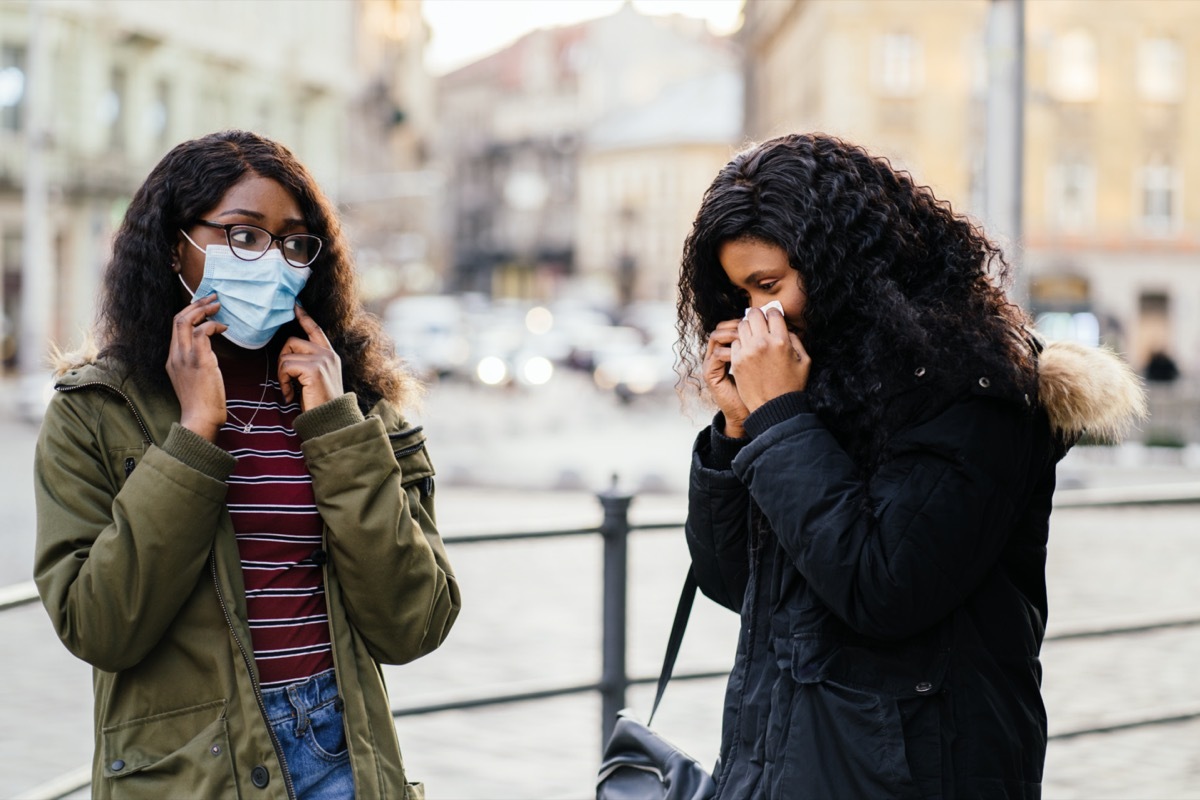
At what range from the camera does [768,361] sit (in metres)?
2.36

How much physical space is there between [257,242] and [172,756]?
0.89 m

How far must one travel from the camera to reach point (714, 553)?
2.60 m

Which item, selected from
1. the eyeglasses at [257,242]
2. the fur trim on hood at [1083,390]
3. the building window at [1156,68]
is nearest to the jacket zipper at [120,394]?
the eyeglasses at [257,242]

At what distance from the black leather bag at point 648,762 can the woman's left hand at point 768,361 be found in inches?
19.6

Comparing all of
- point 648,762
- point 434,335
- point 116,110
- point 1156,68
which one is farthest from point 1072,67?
point 648,762

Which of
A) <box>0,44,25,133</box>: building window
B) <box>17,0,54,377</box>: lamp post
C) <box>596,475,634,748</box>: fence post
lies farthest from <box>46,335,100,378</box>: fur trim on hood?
<box>0,44,25,133</box>: building window

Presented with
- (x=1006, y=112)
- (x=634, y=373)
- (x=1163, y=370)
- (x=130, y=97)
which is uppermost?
(x=130, y=97)

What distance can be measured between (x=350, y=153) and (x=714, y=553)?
7367 cm

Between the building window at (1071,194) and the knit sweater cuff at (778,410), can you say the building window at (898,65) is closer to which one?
the building window at (1071,194)

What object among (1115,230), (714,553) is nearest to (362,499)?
(714,553)

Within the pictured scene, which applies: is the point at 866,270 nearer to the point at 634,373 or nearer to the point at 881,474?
the point at 881,474

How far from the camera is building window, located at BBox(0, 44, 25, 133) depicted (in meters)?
37.9

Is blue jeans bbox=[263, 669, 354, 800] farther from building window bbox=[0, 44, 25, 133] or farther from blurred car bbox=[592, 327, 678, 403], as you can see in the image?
building window bbox=[0, 44, 25, 133]

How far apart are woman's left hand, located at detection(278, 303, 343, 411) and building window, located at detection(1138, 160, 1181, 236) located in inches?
1786
